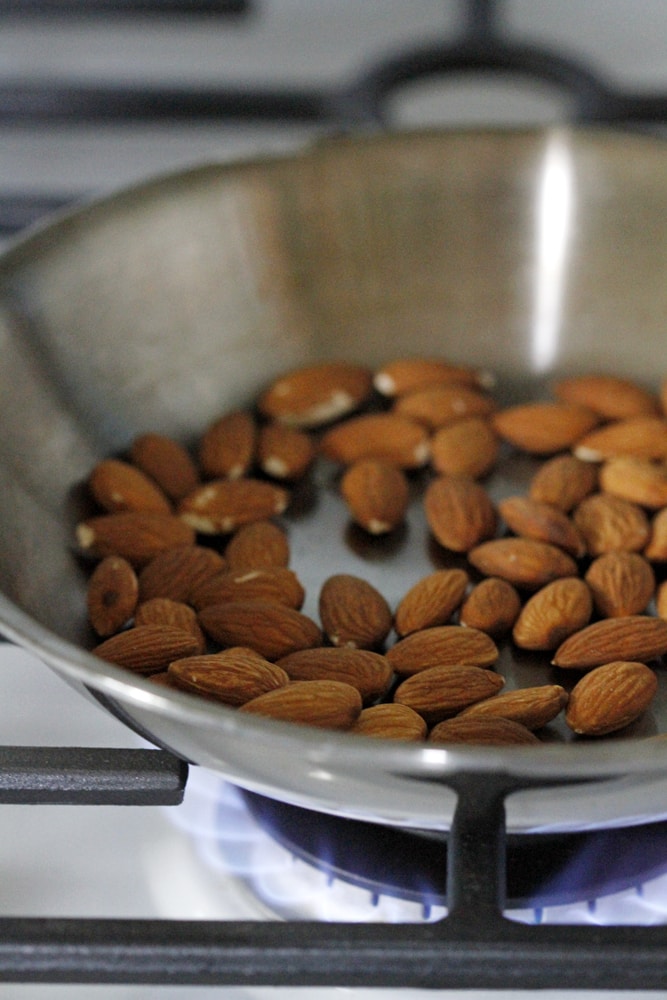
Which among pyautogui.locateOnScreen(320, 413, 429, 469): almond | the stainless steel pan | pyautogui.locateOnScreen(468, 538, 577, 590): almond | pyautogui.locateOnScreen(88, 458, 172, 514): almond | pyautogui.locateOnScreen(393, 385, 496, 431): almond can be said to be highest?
the stainless steel pan

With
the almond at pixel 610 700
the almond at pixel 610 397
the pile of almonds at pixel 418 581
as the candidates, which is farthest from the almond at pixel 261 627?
the almond at pixel 610 397

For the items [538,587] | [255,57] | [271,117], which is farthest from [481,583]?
[255,57]

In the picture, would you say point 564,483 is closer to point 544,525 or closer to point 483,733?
point 544,525

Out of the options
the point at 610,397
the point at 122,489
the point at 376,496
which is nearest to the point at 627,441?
the point at 610,397

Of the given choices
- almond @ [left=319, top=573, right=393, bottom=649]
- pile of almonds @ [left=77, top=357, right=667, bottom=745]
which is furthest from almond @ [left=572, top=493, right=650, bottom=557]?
almond @ [left=319, top=573, right=393, bottom=649]

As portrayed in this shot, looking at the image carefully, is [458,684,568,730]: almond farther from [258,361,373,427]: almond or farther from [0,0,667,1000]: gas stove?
[258,361,373,427]: almond

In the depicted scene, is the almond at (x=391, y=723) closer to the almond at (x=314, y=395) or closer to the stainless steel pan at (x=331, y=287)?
the stainless steel pan at (x=331, y=287)

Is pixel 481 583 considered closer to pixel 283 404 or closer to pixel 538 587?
pixel 538 587
